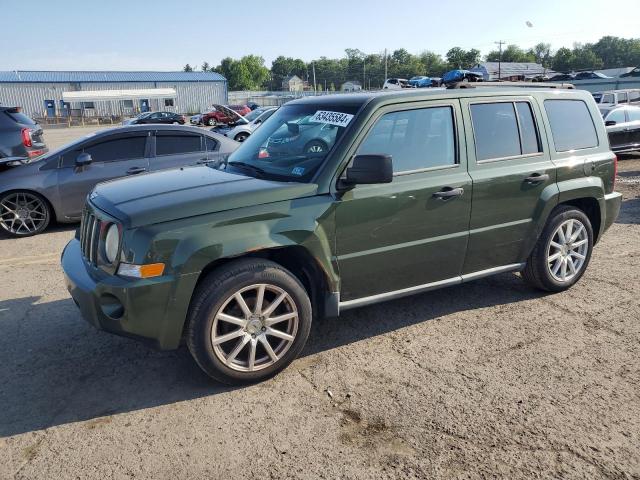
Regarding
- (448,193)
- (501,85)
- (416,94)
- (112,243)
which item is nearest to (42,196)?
(112,243)

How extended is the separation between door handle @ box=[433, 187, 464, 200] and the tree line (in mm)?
92327

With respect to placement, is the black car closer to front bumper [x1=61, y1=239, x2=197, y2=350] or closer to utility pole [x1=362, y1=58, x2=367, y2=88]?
front bumper [x1=61, y1=239, x2=197, y2=350]

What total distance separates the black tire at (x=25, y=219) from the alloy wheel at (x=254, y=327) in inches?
208

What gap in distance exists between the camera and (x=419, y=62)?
115 metres

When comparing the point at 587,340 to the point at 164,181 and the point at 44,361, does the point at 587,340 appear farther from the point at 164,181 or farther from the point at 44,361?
the point at 44,361

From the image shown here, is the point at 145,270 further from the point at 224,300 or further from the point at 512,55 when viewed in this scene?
the point at 512,55

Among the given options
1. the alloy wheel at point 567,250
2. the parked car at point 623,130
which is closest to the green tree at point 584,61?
the parked car at point 623,130

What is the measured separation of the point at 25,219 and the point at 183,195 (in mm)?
5136

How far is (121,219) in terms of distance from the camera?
3.12 meters

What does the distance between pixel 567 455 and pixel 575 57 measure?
116 meters

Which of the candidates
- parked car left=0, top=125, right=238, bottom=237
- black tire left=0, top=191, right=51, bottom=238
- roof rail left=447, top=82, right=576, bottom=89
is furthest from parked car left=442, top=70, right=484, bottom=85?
black tire left=0, top=191, right=51, bottom=238

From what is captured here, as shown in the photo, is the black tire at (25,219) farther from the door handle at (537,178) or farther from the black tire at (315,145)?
the door handle at (537,178)

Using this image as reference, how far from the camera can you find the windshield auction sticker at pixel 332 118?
371 centimetres

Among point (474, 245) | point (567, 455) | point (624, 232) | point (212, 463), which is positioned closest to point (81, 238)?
point (212, 463)
